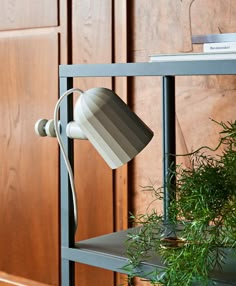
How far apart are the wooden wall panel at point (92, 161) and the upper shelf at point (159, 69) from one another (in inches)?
25.2

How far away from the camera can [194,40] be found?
5.22ft

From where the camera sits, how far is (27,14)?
7.55ft

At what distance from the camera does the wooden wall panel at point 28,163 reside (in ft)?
7.45

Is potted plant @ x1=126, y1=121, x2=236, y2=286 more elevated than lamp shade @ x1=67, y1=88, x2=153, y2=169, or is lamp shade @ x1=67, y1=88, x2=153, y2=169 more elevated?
lamp shade @ x1=67, y1=88, x2=153, y2=169

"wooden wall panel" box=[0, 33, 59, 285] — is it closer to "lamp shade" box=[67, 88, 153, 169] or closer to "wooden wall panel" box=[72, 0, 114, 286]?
"wooden wall panel" box=[72, 0, 114, 286]

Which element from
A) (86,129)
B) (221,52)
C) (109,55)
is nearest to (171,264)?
(86,129)

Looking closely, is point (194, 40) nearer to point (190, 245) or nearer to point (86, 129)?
point (86, 129)

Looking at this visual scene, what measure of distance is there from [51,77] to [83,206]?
42 centimetres

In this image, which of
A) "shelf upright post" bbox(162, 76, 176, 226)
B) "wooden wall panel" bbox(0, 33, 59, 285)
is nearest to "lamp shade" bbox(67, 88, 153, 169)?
"shelf upright post" bbox(162, 76, 176, 226)

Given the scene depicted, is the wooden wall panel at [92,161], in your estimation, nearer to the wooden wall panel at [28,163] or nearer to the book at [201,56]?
the wooden wall panel at [28,163]

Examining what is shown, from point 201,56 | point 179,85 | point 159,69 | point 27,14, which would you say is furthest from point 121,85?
point 159,69

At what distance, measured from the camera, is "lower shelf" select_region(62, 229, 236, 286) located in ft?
4.14

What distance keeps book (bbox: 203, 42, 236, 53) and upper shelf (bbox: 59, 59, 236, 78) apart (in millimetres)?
217

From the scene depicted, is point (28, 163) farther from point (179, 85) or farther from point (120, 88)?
point (179, 85)
